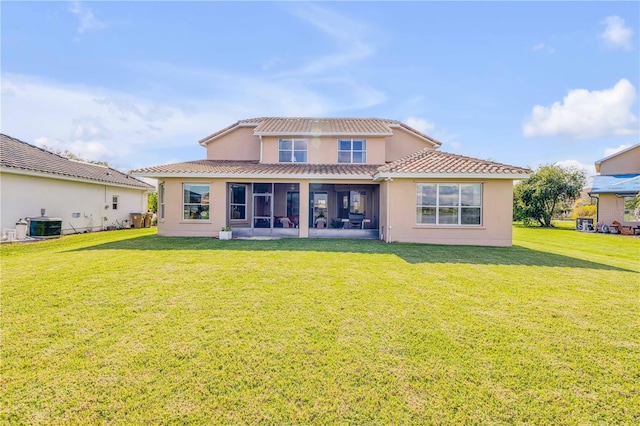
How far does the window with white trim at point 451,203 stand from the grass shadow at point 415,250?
1.44m

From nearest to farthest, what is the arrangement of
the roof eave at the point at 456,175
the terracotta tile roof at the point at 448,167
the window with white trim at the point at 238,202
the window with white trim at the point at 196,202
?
the roof eave at the point at 456,175, the terracotta tile roof at the point at 448,167, the window with white trim at the point at 196,202, the window with white trim at the point at 238,202

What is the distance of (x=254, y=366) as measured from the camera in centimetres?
372

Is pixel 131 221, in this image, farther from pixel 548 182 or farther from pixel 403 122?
pixel 548 182

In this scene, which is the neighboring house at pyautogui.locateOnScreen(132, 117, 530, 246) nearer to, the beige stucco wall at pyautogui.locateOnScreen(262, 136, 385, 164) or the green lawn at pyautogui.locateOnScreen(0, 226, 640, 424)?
the beige stucco wall at pyautogui.locateOnScreen(262, 136, 385, 164)

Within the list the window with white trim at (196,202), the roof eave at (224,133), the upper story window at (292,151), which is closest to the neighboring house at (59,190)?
the roof eave at (224,133)

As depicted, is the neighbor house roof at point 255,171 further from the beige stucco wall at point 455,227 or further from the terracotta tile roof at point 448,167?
the beige stucco wall at point 455,227

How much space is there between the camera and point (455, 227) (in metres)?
14.2

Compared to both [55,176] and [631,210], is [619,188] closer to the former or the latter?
[631,210]

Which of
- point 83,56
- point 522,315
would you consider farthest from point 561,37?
point 83,56

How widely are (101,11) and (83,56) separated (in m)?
6.17

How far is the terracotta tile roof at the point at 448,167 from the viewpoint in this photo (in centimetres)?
1340

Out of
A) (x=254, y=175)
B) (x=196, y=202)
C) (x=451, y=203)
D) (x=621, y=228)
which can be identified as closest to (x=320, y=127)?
(x=254, y=175)

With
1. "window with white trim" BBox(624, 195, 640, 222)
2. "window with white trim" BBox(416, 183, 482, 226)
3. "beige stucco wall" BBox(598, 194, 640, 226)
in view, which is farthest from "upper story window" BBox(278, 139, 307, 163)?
"window with white trim" BBox(624, 195, 640, 222)

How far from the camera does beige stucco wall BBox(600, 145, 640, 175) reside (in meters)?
25.5
